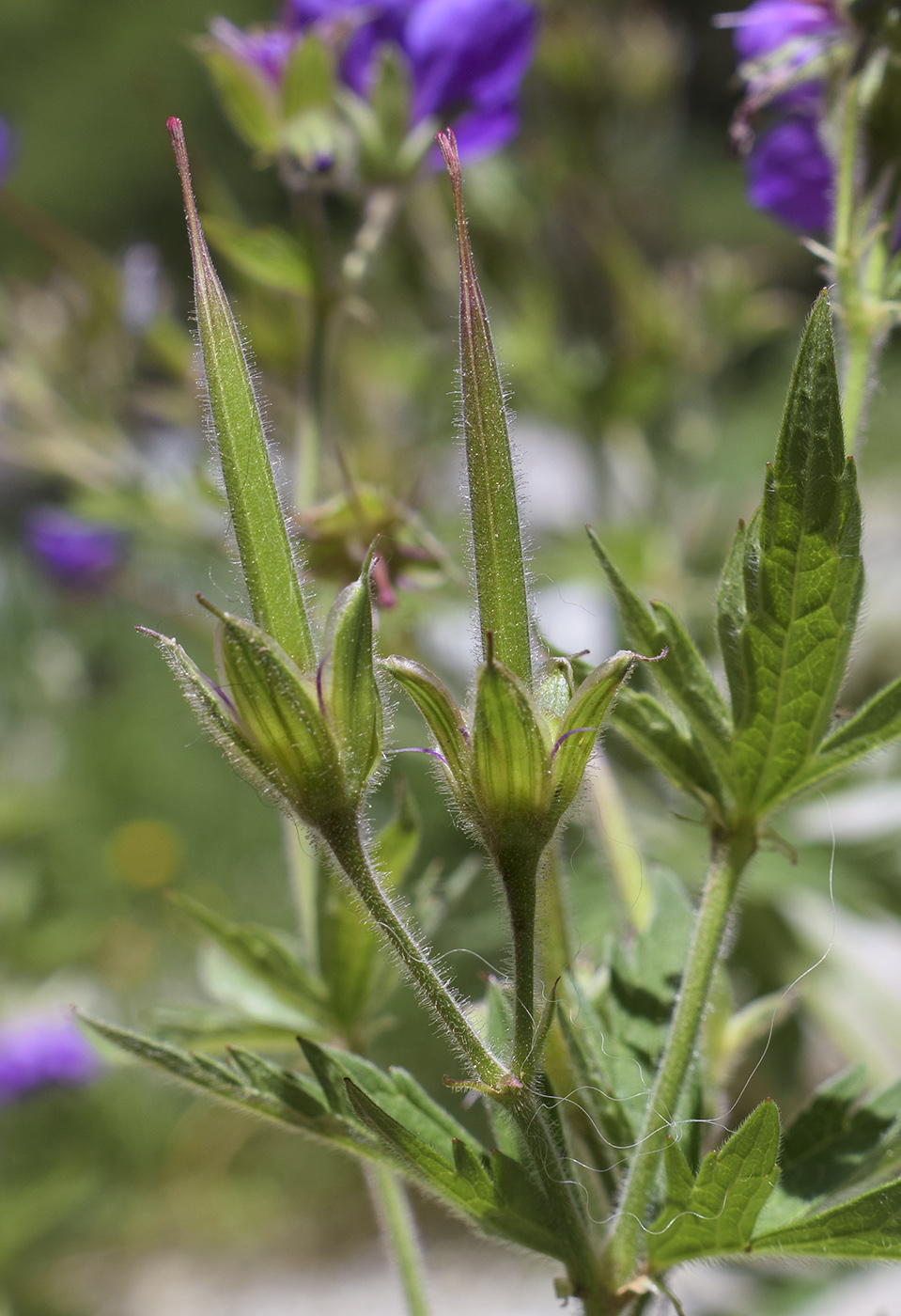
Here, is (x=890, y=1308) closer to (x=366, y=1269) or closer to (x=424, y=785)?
(x=424, y=785)

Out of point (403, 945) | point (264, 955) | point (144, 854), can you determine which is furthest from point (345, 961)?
point (144, 854)

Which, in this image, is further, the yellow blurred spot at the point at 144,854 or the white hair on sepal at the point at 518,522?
the yellow blurred spot at the point at 144,854

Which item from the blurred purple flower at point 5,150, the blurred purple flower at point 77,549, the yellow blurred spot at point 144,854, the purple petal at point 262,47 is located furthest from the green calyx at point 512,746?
the yellow blurred spot at point 144,854

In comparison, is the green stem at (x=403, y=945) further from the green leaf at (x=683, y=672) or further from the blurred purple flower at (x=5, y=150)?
the blurred purple flower at (x=5, y=150)

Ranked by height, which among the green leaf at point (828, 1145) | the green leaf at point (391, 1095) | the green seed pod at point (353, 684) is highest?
the green seed pod at point (353, 684)

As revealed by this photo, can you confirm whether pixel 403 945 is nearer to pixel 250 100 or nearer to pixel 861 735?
pixel 861 735

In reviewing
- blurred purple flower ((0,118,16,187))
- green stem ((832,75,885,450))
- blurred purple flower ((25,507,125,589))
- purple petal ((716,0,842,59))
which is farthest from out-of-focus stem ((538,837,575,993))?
blurred purple flower ((25,507,125,589))
